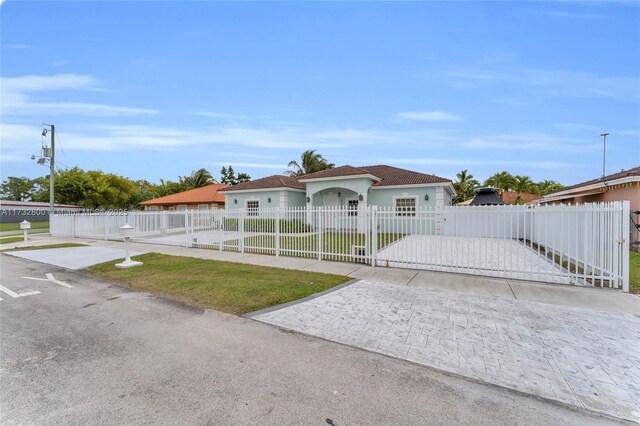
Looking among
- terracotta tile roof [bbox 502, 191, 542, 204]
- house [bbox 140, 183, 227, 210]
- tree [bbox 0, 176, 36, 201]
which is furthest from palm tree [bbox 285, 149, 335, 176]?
tree [bbox 0, 176, 36, 201]

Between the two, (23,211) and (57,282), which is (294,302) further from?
(23,211)

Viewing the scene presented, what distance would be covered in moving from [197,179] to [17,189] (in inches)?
1682

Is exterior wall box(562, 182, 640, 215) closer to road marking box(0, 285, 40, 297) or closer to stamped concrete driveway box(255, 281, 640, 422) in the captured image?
stamped concrete driveway box(255, 281, 640, 422)

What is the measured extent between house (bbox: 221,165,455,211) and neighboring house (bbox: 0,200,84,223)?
26.9 m

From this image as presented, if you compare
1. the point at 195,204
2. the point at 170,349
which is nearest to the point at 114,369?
the point at 170,349

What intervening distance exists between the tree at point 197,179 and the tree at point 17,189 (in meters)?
38.2

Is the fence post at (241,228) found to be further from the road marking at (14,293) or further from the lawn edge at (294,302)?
the road marking at (14,293)

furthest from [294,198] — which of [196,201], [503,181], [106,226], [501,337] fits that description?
[503,181]

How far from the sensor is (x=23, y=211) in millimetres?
38000

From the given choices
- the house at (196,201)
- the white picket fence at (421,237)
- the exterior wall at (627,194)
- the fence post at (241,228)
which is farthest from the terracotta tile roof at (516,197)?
the fence post at (241,228)

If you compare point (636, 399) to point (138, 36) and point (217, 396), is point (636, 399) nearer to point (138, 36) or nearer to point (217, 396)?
point (217, 396)

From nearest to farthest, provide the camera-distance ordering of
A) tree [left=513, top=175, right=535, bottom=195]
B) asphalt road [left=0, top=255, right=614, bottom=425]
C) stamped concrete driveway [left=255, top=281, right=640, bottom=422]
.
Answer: asphalt road [left=0, top=255, right=614, bottom=425] → stamped concrete driveway [left=255, top=281, right=640, bottom=422] → tree [left=513, top=175, right=535, bottom=195]

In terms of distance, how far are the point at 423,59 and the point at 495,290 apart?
8703 mm

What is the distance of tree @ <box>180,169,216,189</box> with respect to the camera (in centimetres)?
4075
